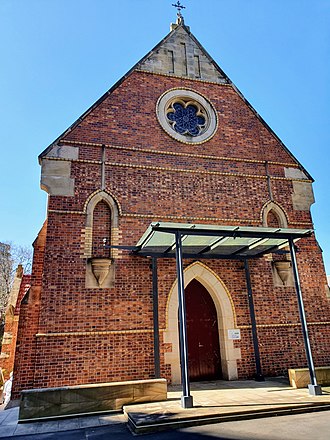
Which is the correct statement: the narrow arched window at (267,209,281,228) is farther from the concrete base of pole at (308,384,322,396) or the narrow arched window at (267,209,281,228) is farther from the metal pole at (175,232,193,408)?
the concrete base of pole at (308,384,322,396)

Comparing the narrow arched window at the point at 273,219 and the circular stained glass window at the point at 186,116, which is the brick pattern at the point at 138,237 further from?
the narrow arched window at the point at 273,219

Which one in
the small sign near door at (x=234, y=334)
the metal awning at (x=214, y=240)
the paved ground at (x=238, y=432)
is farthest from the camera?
the small sign near door at (x=234, y=334)

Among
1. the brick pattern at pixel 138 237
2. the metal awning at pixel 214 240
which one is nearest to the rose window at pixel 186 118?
the brick pattern at pixel 138 237

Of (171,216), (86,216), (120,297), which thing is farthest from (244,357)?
(86,216)

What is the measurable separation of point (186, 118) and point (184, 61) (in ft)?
7.59

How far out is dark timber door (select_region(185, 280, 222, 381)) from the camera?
940 centimetres

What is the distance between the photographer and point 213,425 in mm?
5723

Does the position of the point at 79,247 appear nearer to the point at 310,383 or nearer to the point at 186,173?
the point at 186,173

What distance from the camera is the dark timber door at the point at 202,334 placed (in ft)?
30.8

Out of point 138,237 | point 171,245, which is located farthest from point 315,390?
point 138,237

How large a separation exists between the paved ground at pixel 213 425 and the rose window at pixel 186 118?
26.1 ft

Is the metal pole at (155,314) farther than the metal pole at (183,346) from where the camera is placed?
Yes

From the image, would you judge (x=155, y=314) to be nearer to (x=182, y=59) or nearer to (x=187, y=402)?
(x=187, y=402)

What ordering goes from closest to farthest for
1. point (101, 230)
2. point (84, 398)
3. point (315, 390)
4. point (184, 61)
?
1. point (84, 398)
2. point (315, 390)
3. point (101, 230)
4. point (184, 61)
